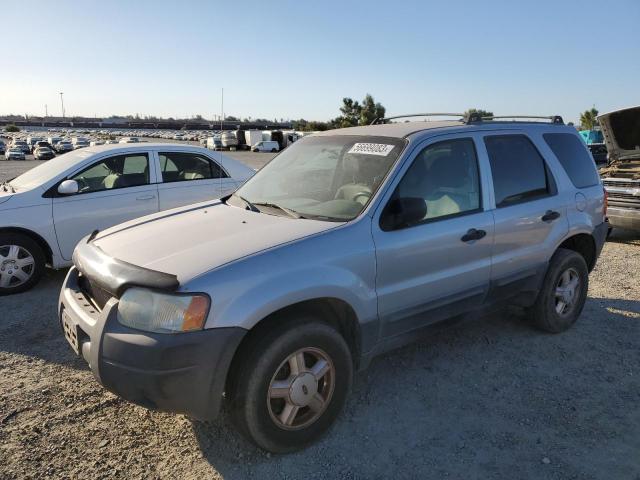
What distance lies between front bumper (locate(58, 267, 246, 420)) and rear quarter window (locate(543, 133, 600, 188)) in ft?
11.0

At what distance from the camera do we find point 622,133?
8.40 m

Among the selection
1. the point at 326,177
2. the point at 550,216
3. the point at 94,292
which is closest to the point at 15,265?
the point at 94,292

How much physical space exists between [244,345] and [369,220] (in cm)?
102

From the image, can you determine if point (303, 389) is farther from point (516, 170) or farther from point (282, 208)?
point (516, 170)

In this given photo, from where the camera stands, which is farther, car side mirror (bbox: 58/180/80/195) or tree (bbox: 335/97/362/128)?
tree (bbox: 335/97/362/128)

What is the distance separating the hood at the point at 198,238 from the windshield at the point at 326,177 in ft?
0.66

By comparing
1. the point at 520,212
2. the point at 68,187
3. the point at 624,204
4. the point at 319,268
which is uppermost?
the point at 520,212

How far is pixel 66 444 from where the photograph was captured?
283cm

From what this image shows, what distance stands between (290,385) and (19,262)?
13.6 feet

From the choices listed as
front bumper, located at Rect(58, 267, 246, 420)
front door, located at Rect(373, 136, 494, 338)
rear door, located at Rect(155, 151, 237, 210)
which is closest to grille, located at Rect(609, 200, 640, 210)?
front door, located at Rect(373, 136, 494, 338)

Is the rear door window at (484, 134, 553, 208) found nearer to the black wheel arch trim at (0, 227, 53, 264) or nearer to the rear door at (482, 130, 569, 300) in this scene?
the rear door at (482, 130, 569, 300)

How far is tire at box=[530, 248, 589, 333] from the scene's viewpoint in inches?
166

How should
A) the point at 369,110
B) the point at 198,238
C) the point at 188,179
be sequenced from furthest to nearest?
the point at 369,110 < the point at 188,179 < the point at 198,238

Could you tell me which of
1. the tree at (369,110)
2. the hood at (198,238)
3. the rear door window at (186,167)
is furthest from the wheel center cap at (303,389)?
the tree at (369,110)
